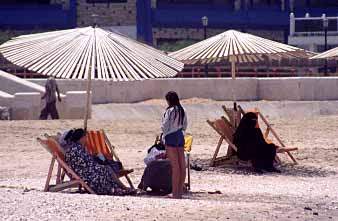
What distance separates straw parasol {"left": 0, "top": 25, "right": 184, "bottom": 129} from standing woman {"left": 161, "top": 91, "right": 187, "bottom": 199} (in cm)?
84

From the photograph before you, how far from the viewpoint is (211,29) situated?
5356 centimetres

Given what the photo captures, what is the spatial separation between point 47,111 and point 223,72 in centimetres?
1427

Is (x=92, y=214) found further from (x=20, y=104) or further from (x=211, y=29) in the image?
(x=211, y=29)

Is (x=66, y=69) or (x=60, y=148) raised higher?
(x=66, y=69)

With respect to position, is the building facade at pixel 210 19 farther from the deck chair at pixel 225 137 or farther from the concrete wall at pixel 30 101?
the deck chair at pixel 225 137

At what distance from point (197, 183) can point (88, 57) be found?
8.41 ft

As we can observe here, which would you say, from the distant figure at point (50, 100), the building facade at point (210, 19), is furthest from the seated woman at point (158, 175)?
the building facade at point (210, 19)

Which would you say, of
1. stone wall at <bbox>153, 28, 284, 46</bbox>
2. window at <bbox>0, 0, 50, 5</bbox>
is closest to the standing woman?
stone wall at <bbox>153, 28, 284, 46</bbox>

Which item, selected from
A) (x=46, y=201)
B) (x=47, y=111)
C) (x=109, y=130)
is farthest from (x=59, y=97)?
(x=46, y=201)

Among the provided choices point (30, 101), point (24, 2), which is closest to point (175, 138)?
point (30, 101)

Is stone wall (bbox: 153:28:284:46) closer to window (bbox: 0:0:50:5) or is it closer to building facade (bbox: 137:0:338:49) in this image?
building facade (bbox: 137:0:338:49)

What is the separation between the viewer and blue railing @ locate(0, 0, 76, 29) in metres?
53.8

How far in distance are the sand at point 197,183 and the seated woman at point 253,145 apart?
237 mm

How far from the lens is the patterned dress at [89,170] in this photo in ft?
40.2
